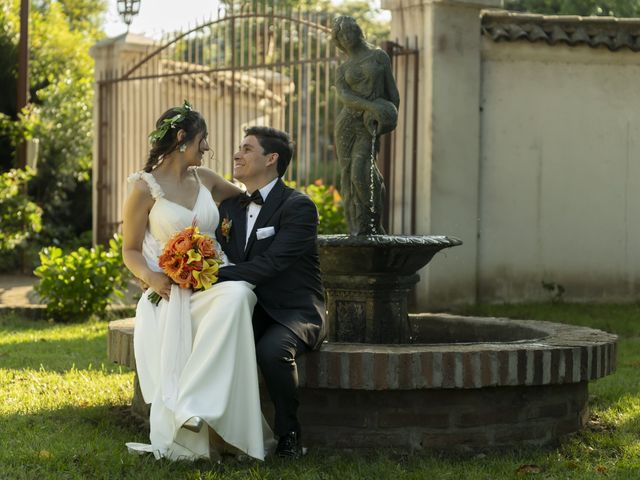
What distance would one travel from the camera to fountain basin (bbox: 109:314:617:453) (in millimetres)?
5441

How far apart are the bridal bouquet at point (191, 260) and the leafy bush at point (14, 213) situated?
30.8ft

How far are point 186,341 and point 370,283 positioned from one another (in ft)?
4.79

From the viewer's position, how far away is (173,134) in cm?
589

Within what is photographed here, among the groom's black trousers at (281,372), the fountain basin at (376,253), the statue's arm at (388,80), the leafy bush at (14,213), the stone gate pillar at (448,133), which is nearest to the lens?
the groom's black trousers at (281,372)

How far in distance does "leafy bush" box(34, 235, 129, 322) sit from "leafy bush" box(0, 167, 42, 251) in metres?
3.71

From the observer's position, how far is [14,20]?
717 inches

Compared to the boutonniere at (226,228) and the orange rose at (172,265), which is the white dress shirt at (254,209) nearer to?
the boutonniere at (226,228)

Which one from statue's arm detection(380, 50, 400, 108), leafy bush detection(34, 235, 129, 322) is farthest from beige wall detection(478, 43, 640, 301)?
statue's arm detection(380, 50, 400, 108)

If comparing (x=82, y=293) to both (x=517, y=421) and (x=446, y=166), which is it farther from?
(x=517, y=421)

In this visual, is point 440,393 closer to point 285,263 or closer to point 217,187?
point 285,263

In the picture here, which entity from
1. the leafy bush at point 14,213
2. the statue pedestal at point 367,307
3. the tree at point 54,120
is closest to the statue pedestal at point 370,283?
the statue pedestal at point 367,307

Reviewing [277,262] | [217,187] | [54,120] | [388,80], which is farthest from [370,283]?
[54,120]

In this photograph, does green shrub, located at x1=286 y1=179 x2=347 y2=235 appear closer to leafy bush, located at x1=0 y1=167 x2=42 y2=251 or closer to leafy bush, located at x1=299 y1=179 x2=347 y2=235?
leafy bush, located at x1=299 y1=179 x2=347 y2=235

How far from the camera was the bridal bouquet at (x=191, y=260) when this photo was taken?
5395 millimetres
